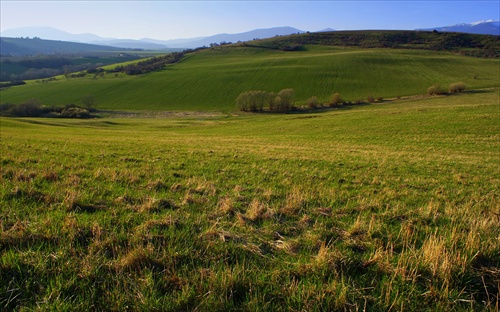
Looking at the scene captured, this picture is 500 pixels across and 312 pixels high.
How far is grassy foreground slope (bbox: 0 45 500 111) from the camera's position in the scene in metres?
93.5

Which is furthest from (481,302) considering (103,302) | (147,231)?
(147,231)

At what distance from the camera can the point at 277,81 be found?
10638 centimetres

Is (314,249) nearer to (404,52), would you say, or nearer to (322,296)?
(322,296)

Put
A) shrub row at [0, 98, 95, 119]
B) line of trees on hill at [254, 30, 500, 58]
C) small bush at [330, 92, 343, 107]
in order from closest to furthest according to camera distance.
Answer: shrub row at [0, 98, 95, 119]
small bush at [330, 92, 343, 107]
line of trees on hill at [254, 30, 500, 58]

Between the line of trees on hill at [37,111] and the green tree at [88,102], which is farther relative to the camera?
the green tree at [88,102]

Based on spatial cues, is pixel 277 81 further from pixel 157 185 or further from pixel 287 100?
pixel 157 185

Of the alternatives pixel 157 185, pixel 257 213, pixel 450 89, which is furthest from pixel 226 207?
pixel 450 89

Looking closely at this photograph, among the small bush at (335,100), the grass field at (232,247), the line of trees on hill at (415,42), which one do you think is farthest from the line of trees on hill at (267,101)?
the line of trees on hill at (415,42)

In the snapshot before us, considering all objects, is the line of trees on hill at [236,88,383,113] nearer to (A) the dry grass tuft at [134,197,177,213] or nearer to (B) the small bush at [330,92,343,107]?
(B) the small bush at [330,92,343,107]

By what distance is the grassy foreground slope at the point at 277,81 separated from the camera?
307 feet

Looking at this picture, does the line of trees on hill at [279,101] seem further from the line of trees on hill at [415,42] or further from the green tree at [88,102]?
the line of trees on hill at [415,42]

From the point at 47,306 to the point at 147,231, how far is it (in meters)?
1.75

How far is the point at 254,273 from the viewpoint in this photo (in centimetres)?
Result: 354

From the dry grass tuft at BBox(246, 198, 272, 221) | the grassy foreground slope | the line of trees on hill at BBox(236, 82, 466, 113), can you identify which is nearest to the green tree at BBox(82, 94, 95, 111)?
the grassy foreground slope
